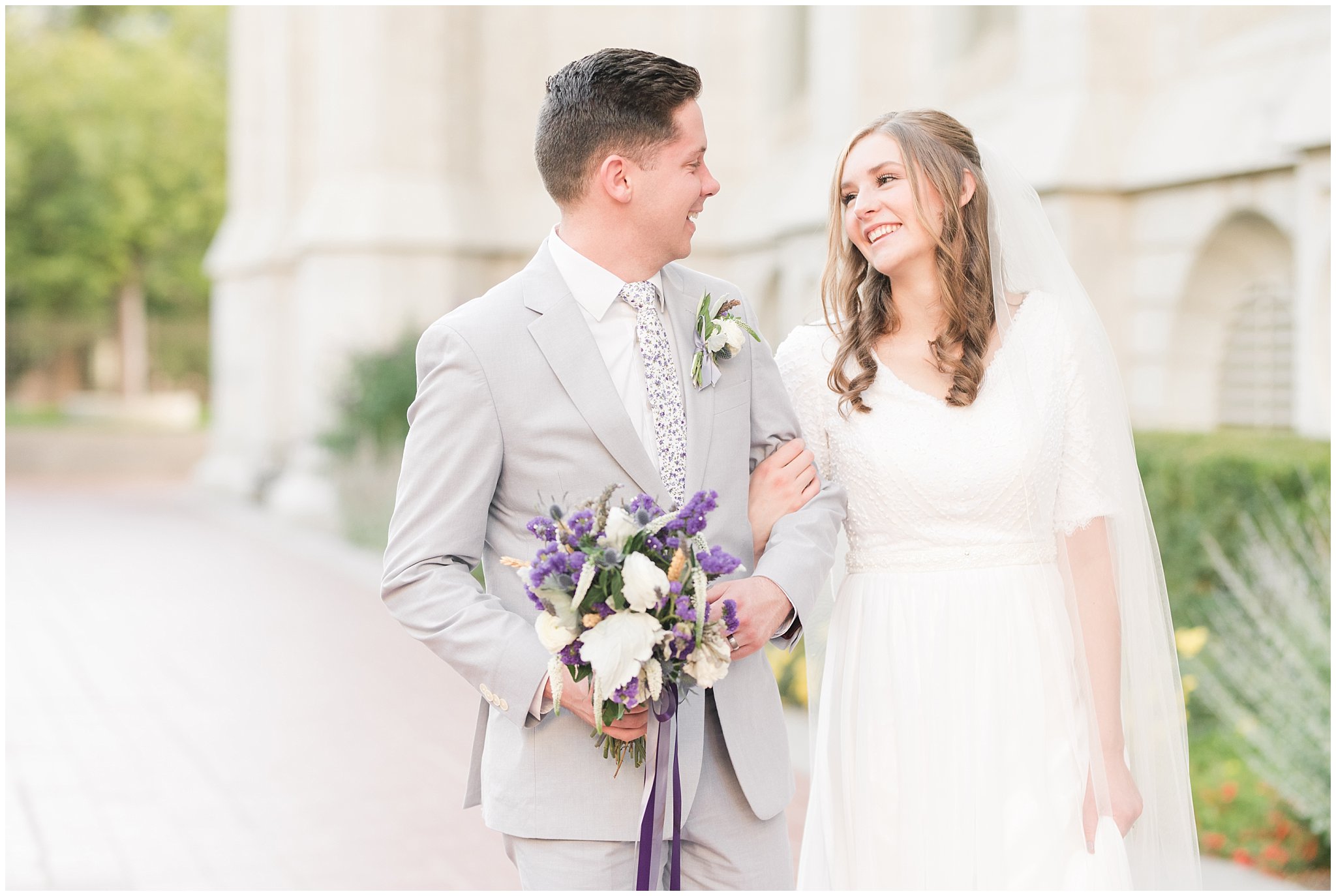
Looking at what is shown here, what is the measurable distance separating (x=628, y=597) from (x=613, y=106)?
952 mm

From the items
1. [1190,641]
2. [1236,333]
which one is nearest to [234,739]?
[1190,641]

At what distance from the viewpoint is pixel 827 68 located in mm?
12070

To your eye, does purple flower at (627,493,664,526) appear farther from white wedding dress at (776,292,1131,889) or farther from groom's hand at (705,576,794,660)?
white wedding dress at (776,292,1131,889)

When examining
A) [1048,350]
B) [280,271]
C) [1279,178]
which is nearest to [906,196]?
[1048,350]

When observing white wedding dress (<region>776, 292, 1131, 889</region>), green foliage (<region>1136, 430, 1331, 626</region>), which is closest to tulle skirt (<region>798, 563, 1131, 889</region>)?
white wedding dress (<region>776, 292, 1131, 889</region>)

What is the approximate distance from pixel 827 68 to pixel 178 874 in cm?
901

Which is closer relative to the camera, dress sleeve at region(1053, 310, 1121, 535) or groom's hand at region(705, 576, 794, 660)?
groom's hand at region(705, 576, 794, 660)

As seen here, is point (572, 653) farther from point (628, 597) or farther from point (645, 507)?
point (645, 507)

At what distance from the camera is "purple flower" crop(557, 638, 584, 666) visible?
226cm

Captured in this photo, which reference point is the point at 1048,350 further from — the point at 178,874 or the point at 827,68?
the point at 827,68

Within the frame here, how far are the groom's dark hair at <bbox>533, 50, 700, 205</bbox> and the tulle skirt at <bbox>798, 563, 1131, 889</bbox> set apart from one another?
120 centimetres

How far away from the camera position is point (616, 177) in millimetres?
2584

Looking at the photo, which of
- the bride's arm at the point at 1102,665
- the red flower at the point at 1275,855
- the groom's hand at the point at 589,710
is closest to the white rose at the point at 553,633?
the groom's hand at the point at 589,710

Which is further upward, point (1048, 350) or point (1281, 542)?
point (1048, 350)
